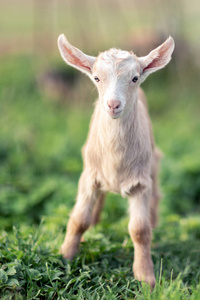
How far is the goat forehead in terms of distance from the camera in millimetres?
3328

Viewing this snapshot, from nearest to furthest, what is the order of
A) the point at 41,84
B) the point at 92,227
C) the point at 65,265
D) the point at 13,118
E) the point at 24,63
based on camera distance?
the point at 65,265, the point at 92,227, the point at 13,118, the point at 41,84, the point at 24,63

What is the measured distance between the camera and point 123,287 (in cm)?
351

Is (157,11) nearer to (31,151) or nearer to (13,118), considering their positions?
(13,118)

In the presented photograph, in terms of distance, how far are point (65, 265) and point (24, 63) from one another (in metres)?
9.79

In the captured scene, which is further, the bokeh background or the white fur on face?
the bokeh background

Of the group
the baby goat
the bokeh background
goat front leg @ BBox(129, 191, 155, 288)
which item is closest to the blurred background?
the bokeh background

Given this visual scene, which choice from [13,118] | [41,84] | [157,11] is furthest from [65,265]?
[41,84]

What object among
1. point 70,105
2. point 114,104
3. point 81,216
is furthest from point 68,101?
point 114,104

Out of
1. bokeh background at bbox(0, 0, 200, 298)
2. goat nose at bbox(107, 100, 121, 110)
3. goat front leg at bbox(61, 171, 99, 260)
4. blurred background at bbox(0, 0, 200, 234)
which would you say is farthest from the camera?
blurred background at bbox(0, 0, 200, 234)

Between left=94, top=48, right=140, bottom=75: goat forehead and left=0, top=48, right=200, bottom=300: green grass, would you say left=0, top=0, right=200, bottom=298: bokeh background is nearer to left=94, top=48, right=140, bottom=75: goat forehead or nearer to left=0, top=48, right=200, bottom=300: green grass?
left=0, top=48, right=200, bottom=300: green grass

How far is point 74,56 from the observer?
3535mm

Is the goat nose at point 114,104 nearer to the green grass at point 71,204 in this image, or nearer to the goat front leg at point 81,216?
the goat front leg at point 81,216

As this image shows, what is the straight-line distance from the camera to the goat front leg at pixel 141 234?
12.1ft

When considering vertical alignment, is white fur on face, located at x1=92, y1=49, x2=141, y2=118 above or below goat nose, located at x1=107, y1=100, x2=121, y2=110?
above
